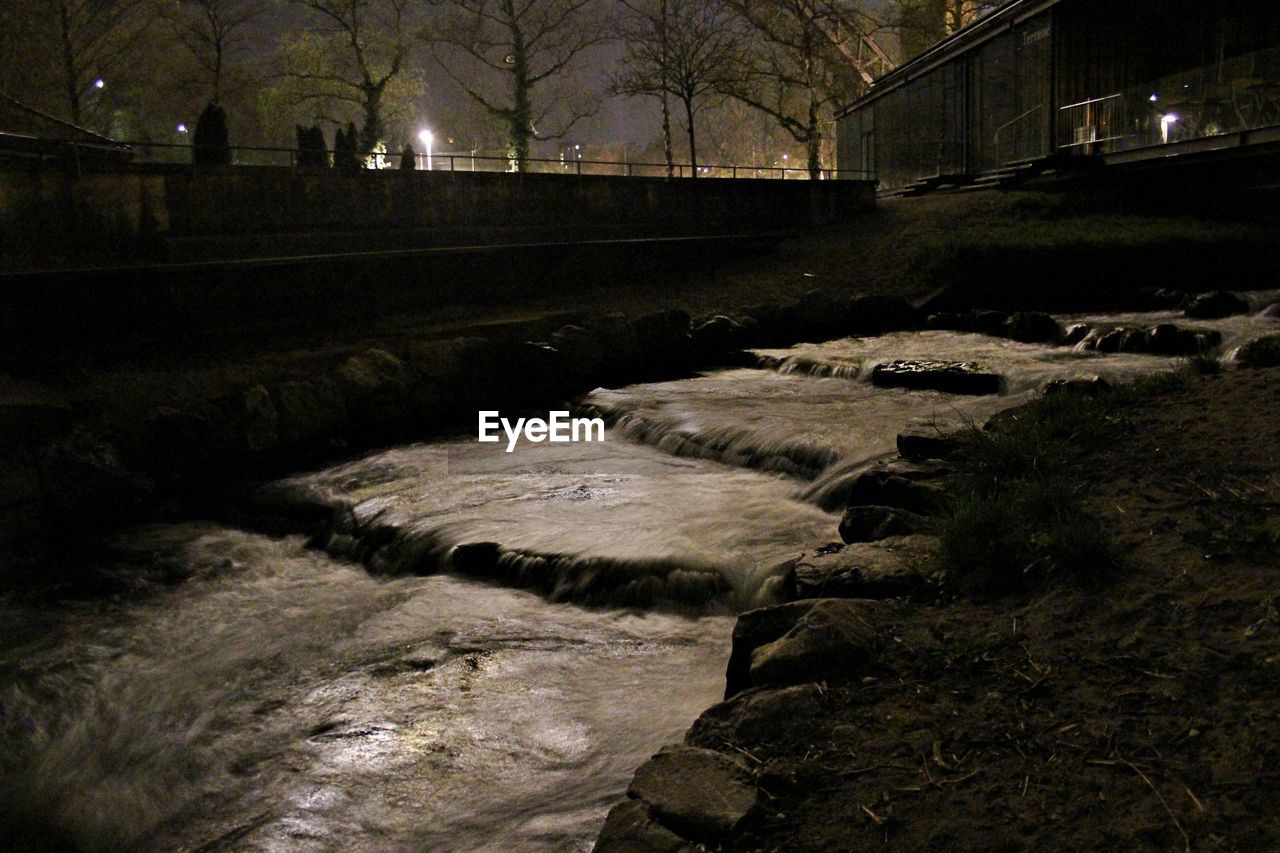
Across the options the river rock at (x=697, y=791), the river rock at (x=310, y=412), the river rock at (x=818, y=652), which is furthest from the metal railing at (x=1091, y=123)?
the river rock at (x=697, y=791)

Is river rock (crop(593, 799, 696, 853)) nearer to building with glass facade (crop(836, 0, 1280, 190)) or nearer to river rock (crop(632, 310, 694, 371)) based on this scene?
river rock (crop(632, 310, 694, 371))

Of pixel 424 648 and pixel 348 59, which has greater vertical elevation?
pixel 348 59

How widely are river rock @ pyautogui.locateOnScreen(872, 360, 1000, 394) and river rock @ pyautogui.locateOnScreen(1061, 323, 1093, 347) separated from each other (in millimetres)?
2373

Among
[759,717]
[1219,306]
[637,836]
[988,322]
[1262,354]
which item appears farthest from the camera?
[988,322]

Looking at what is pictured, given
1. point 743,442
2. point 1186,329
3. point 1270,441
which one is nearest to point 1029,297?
point 1186,329

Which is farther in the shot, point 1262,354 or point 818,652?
point 1262,354

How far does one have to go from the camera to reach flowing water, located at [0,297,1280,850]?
5.11 m

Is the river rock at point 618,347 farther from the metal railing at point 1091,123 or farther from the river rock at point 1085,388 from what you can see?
the metal railing at point 1091,123

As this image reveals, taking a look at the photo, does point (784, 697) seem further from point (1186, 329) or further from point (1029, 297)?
point (1029, 297)

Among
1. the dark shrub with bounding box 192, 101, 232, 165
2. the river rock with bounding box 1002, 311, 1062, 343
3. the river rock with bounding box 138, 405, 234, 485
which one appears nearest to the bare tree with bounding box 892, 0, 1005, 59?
the dark shrub with bounding box 192, 101, 232, 165

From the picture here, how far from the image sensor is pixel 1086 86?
27.5 metres

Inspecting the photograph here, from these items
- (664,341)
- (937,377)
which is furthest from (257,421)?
(937,377)

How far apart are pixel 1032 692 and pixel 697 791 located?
1426 millimetres

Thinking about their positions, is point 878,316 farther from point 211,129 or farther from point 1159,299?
point 211,129
